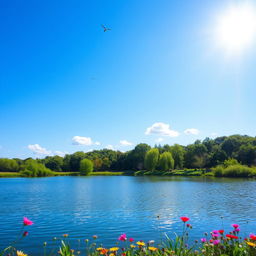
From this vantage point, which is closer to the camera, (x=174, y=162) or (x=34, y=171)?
(x=34, y=171)

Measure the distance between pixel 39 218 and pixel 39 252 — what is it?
7.72 metres

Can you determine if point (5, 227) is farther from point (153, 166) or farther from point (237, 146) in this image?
point (237, 146)

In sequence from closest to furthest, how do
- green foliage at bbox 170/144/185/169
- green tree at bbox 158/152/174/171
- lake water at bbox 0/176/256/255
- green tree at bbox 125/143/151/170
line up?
lake water at bbox 0/176/256/255 < green tree at bbox 158/152/174/171 < green foliage at bbox 170/144/185/169 < green tree at bbox 125/143/151/170

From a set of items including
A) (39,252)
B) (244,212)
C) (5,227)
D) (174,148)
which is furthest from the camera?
(174,148)

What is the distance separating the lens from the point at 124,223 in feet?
55.3

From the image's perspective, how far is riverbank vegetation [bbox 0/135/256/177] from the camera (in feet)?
268

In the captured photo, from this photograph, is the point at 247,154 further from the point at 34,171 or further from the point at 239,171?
the point at 34,171

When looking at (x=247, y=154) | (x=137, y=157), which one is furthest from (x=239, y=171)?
(x=137, y=157)

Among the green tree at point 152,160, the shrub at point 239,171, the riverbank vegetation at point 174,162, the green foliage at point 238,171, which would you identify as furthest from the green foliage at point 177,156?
the shrub at point 239,171

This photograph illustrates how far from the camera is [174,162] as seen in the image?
99000 mm

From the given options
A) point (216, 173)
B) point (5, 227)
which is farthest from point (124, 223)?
point (216, 173)

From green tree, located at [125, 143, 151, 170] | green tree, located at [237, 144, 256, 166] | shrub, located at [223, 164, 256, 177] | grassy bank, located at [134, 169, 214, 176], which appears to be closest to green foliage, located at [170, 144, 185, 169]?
grassy bank, located at [134, 169, 214, 176]

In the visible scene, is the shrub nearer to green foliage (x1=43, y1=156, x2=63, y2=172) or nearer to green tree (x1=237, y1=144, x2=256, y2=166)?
green tree (x1=237, y1=144, x2=256, y2=166)

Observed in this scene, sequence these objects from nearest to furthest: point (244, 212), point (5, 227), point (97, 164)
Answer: point (5, 227)
point (244, 212)
point (97, 164)
